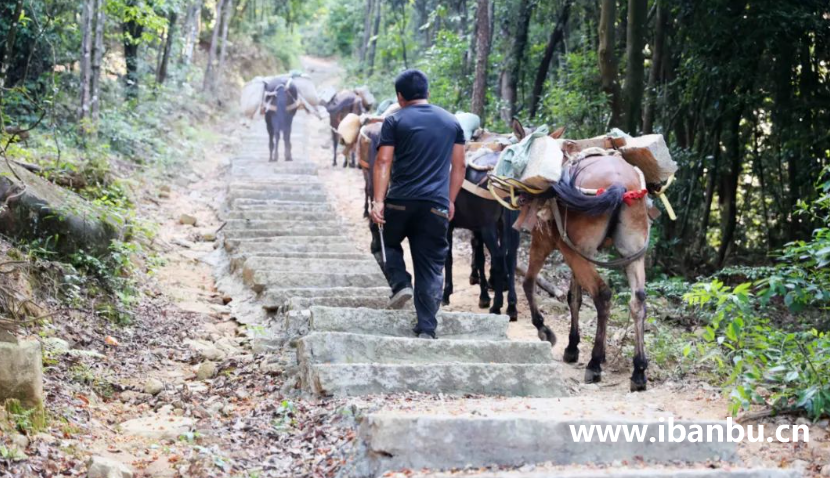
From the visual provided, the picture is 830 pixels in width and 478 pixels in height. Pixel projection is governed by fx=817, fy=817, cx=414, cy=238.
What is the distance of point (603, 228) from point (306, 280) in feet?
11.2

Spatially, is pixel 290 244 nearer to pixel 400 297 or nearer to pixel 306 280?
pixel 306 280

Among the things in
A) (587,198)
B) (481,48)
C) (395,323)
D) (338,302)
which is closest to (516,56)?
(481,48)

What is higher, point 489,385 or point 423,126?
point 423,126

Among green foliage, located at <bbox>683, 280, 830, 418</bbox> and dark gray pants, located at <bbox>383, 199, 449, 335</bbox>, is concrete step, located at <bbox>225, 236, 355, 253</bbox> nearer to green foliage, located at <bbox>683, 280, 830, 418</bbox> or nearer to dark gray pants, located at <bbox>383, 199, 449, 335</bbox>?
dark gray pants, located at <bbox>383, 199, 449, 335</bbox>

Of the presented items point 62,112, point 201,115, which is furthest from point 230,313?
point 201,115

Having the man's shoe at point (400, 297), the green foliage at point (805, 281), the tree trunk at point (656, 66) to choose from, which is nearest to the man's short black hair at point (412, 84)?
the man's shoe at point (400, 297)

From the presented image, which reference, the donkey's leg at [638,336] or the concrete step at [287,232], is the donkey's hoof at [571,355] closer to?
the donkey's leg at [638,336]

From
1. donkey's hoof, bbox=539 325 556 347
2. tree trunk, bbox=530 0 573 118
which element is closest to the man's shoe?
donkey's hoof, bbox=539 325 556 347

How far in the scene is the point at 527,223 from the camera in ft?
21.8

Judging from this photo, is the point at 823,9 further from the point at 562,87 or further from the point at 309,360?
the point at 309,360

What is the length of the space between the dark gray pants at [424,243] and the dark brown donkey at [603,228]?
0.97 metres

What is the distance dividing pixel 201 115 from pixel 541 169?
1909cm

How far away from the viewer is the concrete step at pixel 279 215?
11531 mm

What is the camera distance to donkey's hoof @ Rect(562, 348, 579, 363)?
23.1 ft
